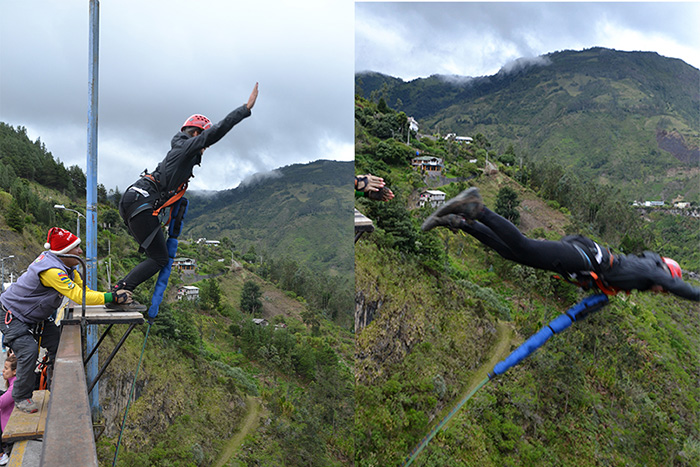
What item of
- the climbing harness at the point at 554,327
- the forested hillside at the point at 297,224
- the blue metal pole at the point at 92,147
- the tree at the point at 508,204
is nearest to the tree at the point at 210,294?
the forested hillside at the point at 297,224

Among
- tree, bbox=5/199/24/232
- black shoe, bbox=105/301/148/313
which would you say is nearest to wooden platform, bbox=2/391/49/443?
black shoe, bbox=105/301/148/313

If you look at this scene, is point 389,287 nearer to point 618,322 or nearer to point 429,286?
point 429,286

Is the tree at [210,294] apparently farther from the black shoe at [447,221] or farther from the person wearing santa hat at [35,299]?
the black shoe at [447,221]

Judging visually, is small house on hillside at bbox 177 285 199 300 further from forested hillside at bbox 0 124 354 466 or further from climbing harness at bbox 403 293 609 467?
climbing harness at bbox 403 293 609 467

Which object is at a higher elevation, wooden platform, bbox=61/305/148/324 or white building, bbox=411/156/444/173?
white building, bbox=411/156/444/173

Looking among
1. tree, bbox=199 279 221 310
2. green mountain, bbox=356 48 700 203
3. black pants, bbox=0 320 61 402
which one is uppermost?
green mountain, bbox=356 48 700 203

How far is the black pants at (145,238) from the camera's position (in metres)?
2.66

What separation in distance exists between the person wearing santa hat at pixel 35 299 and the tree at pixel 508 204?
1136 inches

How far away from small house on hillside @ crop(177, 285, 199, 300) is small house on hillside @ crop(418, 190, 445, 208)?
13.4 metres

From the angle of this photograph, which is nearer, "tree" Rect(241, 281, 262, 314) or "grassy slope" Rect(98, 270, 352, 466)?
"grassy slope" Rect(98, 270, 352, 466)

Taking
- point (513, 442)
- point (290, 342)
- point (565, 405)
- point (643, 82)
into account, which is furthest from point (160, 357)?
point (643, 82)

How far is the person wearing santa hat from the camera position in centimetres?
250

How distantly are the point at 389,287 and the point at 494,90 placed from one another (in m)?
42.5

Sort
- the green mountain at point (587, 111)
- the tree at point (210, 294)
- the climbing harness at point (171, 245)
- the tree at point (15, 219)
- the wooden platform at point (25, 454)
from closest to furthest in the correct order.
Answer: the wooden platform at point (25, 454) → the climbing harness at point (171, 245) → the tree at point (15, 219) → the tree at point (210, 294) → the green mountain at point (587, 111)
